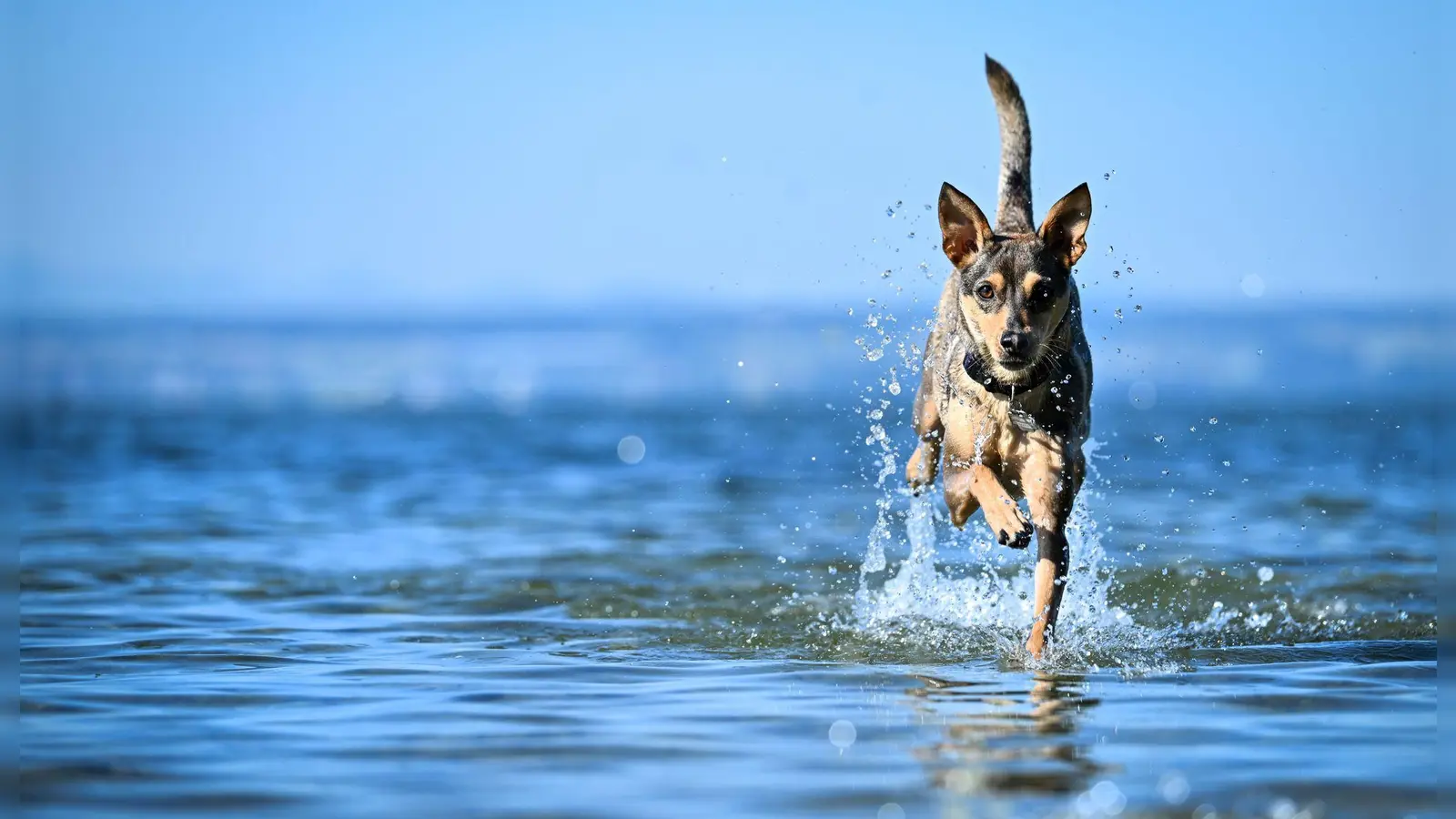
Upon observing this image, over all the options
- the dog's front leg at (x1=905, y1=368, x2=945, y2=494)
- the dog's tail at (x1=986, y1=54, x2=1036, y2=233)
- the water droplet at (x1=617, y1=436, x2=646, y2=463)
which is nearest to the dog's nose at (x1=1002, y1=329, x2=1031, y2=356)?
the dog's front leg at (x1=905, y1=368, x2=945, y2=494)

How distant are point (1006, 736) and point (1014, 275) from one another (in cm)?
218

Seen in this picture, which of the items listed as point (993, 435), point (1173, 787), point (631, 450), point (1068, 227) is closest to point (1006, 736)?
point (1173, 787)

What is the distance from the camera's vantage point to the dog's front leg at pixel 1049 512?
7.46 m

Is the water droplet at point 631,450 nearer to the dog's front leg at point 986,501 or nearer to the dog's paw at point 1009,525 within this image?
the dog's front leg at point 986,501

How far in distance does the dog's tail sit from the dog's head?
1477mm

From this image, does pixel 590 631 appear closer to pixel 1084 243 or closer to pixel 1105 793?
pixel 1084 243

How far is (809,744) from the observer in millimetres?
5684

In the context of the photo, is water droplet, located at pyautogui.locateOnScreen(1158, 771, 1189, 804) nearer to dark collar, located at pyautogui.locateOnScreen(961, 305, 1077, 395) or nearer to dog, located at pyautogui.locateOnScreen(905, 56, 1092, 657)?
dog, located at pyautogui.locateOnScreen(905, 56, 1092, 657)

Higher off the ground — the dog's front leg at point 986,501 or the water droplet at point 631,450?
the water droplet at point 631,450

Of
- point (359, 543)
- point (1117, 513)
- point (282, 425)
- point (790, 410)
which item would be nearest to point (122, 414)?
point (282, 425)

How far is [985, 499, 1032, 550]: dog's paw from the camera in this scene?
7.07 meters

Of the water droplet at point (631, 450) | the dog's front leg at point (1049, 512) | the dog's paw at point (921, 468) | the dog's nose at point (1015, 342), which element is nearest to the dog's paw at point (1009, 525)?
the dog's front leg at point (1049, 512)

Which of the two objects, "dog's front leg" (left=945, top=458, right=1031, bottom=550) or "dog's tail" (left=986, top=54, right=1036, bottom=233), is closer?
"dog's front leg" (left=945, top=458, right=1031, bottom=550)

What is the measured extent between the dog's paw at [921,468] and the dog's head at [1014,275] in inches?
63.9
